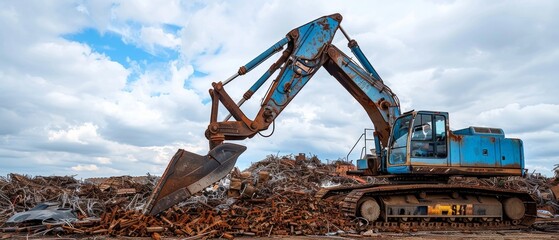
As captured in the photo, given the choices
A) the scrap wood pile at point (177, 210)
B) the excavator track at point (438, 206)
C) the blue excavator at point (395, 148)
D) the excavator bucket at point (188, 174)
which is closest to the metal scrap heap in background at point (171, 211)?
the scrap wood pile at point (177, 210)

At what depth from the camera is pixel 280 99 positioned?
11039mm

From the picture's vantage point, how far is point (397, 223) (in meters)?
10.9

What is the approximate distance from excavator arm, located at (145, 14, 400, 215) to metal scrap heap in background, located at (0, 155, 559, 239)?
2.11 feet

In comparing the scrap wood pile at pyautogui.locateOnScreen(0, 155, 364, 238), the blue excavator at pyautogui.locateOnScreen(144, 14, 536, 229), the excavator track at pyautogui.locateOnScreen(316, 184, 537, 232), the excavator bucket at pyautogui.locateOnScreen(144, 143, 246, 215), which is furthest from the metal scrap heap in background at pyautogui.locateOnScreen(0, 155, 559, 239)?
the blue excavator at pyautogui.locateOnScreen(144, 14, 536, 229)

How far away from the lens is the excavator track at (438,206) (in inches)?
419

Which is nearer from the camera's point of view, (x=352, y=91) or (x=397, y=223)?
(x=397, y=223)

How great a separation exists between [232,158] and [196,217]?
1.33m

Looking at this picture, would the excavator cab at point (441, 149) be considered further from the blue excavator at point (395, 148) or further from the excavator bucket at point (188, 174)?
the excavator bucket at point (188, 174)

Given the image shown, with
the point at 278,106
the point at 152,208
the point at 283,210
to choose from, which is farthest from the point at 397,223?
the point at 152,208

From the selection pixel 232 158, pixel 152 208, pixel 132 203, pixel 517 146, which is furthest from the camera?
pixel 517 146

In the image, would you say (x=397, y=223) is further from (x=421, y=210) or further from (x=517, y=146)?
(x=517, y=146)

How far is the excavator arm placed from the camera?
911 cm

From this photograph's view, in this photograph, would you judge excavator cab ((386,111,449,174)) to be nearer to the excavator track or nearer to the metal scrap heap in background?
the excavator track

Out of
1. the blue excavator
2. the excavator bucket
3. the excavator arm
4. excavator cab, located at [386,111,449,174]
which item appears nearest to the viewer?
the excavator bucket
